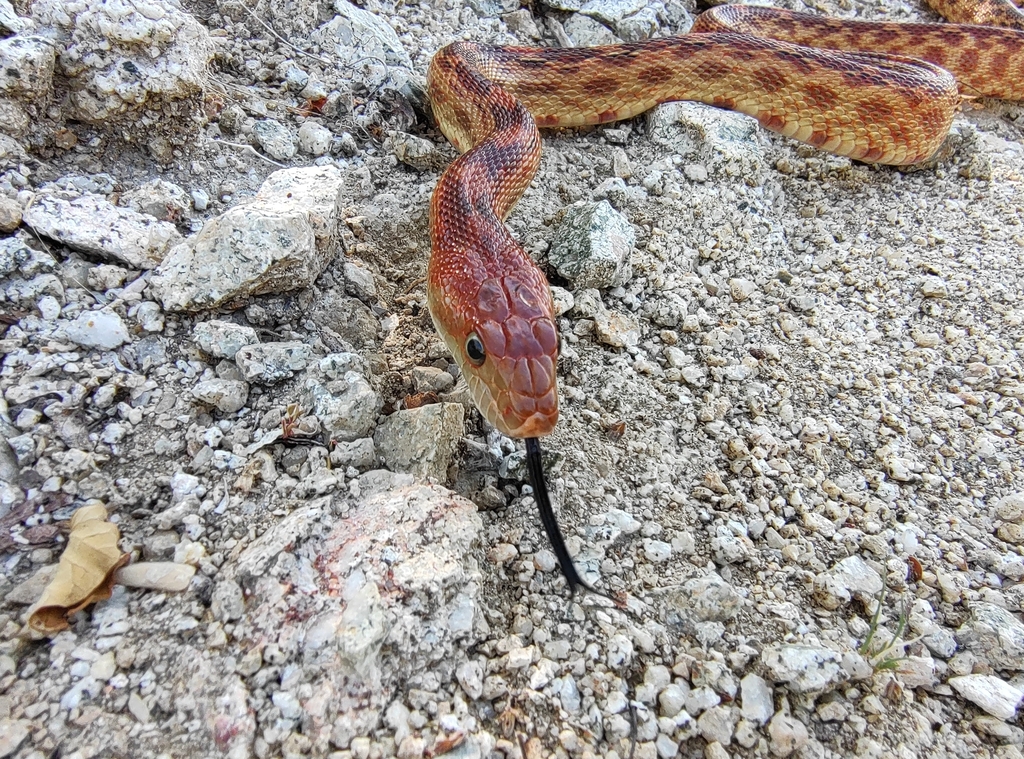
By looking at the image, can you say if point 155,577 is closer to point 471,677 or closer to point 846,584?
point 471,677

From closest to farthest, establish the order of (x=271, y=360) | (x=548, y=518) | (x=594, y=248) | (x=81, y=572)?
(x=81, y=572) < (x=548, y=518) < (x=271, y=360) < (x=594, y=248)

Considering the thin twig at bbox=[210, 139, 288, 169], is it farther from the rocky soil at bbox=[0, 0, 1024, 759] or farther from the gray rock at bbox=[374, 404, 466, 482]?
the gray rock at bbox=[374, 404, 466, 482]

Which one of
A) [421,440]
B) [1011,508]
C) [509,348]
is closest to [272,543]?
[421,440]

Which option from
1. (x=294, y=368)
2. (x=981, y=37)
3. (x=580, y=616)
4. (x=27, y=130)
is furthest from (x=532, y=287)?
(x=981, y=37)

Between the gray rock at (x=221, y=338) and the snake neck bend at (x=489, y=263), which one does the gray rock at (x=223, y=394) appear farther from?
the snake neck bend at (x=489, y=263)

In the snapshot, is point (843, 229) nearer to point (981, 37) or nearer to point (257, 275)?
point (981, 37)

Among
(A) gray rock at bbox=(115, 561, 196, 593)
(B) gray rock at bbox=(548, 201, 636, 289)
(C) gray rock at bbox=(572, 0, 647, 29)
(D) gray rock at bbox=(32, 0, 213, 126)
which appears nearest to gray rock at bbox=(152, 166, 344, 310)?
(D) gray rock at bbox=(32, 0, 213, 126)

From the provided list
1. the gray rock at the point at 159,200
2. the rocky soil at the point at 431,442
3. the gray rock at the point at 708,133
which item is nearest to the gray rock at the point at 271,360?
the rocky soil at the point at 431,442
